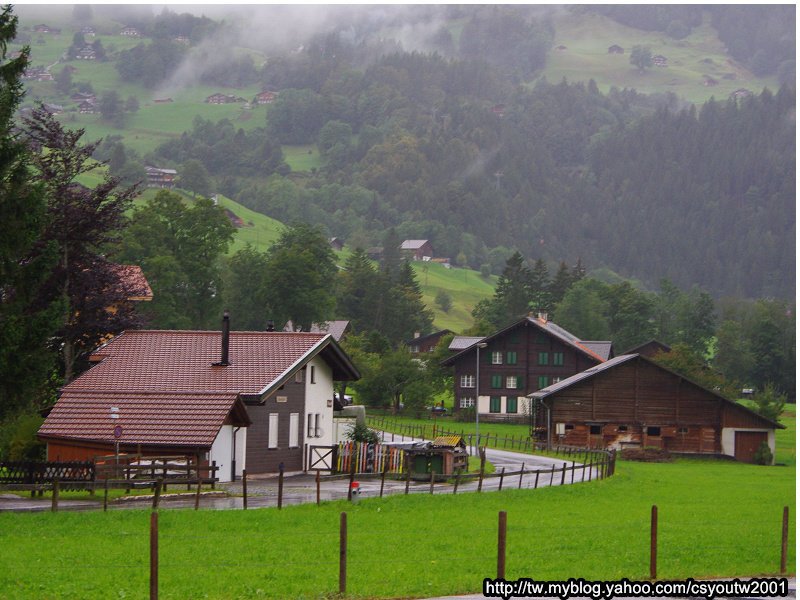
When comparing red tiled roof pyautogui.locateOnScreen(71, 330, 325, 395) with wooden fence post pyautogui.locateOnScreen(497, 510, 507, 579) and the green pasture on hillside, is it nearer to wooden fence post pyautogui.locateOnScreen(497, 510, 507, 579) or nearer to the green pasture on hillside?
the green pasture on hillside

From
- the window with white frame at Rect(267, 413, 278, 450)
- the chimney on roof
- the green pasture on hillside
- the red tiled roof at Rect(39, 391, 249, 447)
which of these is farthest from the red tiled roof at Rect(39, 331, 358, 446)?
the green pasture on hillside

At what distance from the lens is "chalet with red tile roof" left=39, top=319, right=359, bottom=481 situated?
42.1 metres

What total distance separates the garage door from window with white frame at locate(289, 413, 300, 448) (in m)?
39.8

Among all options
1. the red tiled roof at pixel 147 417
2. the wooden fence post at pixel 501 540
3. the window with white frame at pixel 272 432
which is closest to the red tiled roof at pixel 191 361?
the red tiled roof at pixel 147 417

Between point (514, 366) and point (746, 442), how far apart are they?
3055 cm

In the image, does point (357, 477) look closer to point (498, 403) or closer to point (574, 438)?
point (574, 438)

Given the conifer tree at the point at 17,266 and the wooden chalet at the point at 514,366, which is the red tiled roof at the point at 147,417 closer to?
the conifer tree at the point at 17,266

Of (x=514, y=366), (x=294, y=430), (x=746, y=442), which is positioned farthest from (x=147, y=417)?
(x=514, y=366)

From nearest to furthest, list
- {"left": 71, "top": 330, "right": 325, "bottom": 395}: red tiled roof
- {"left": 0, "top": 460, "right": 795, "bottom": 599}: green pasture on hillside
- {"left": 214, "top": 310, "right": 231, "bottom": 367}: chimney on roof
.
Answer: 1. {"left": 0, "top": 460, "right": 795, "bottom": 599}: green pasture on hillside
2. {"left": 71, "top": 330, "right": 325, "bottom": 395}: red tiled roof
3. {"left": 214, "top": 310, "right": 231, "bottom": 367}: chimney on roof

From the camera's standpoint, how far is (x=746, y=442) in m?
80.2

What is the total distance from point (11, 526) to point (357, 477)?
19342 millimetres

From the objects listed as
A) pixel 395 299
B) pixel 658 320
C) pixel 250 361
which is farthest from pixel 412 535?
pixel 658 320

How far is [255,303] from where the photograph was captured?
13225 cm

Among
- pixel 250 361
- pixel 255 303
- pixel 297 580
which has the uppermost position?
pixel 255 303
